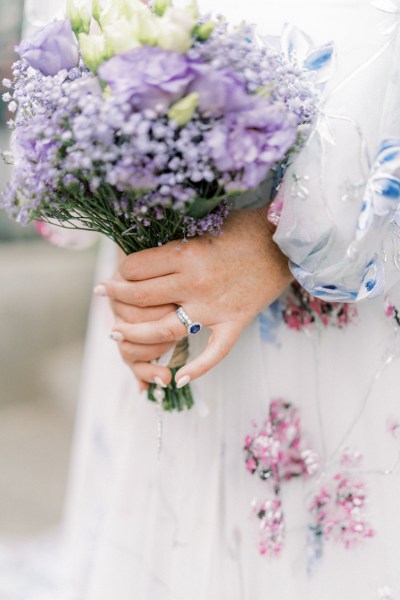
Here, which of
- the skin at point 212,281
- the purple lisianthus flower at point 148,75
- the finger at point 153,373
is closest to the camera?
the purple lisianthus flower at point 148,75

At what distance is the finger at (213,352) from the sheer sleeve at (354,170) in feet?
0.47

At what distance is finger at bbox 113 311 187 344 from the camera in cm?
90

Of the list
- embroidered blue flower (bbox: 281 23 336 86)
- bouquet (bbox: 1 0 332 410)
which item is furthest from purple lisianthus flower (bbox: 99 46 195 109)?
embroidered blue flower (bbox: 281 23 336 86)

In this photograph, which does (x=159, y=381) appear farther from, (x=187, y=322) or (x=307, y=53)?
(x=307, y=53)

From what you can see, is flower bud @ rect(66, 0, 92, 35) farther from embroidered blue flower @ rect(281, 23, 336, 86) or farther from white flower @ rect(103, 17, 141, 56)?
embroidered blue flower @ rect(281, 23, 336, 86)

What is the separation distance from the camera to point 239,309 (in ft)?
2.96

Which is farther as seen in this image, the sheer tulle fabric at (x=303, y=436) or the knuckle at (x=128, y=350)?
the knuckle at (x=128, y=350)

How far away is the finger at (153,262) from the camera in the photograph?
0.88 metres

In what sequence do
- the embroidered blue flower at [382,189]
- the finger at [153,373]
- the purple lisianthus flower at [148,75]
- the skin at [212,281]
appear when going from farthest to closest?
1. the finger at [153,373]
2. the skin at [212,281]
3. the embroidered blue flower at [382,189]
4. the purple lisianthus flower at [148,75]

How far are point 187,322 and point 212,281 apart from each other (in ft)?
0.22

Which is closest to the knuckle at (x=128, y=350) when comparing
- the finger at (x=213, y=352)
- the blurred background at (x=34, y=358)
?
the finger at (x=213, y=352)

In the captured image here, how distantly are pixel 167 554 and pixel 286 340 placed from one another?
1.51 feet

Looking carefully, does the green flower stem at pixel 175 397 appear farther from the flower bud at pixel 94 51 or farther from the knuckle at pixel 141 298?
the flower bud at pixel 94 51

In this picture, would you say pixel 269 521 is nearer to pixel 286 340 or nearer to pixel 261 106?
pixel 286 340
